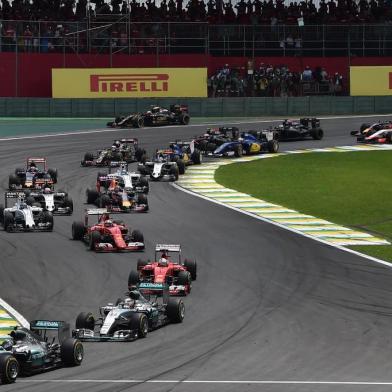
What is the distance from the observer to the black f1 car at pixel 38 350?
846 inches

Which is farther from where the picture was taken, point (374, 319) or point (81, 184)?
point (81, 184)

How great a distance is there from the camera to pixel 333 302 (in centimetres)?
2814

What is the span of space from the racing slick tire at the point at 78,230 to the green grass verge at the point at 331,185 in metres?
7.91

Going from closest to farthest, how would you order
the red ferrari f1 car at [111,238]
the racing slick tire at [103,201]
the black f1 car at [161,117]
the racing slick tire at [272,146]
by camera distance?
1. the red ferrari f1 car at [111,238]
2. the racing slick tire at [103,201]
3. the racing slick tire at [272,146]
4. the black f1 car at [161,117]

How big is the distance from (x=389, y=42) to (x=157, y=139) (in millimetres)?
20546

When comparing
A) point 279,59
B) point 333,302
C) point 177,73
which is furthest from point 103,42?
point 333,302

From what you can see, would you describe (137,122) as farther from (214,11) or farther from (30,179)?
(30,179)

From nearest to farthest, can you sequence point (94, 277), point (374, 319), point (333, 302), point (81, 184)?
point (374, 319), point (333, 302), point (94, 277), point (81, 184)

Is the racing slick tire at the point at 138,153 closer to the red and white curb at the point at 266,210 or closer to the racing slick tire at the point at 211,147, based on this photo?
the red and white curb at the point at 266,210

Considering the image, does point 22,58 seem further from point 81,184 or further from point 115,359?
point 115,359

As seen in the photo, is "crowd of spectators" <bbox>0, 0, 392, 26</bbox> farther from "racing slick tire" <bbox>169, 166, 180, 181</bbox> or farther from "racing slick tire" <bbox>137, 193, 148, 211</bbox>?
"racing slick tire" <bbox>137, 193, 148, 211</bbox>

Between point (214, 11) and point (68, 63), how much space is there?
10781 mm

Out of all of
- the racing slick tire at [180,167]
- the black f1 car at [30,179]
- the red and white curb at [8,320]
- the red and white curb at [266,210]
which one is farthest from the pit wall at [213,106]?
the red and white curb at [8,320]

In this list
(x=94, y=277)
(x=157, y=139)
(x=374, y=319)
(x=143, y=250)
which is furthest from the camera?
(x=157, y=139)
